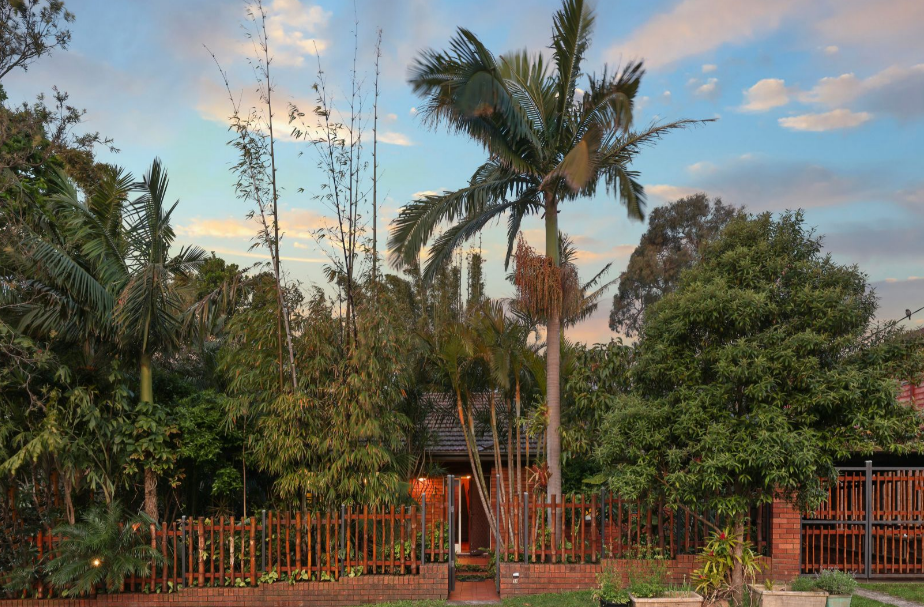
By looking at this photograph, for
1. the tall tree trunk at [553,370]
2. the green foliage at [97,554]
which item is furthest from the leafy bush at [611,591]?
the green foliage at [97,554]

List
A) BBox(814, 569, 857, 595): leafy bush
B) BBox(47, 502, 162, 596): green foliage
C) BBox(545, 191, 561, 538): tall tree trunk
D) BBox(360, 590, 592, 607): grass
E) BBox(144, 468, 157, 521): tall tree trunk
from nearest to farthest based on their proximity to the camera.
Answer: BBox(814, 569, 857, 595): leafy bush, BBox(47, 502, 162, 596): green foliage, BBox(360, 590, 592, 607): grass, BBox(144, 468, 157, 521): tall tree trunk, BBox(545, 191, 561, 538): tall tree trunk

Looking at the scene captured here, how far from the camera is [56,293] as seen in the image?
1099 centimetres

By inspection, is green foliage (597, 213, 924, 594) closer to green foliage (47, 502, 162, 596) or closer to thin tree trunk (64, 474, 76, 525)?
green foliage (47, 502, 162, 596)

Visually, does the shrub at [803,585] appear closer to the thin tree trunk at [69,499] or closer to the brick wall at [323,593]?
the brick wall at [323,593]

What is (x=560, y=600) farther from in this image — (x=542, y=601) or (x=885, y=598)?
(x=885, y=598)

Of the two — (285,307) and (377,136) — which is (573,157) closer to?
(377,136)

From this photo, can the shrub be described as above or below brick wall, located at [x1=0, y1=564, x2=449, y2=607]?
above

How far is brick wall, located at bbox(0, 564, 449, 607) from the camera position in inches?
432

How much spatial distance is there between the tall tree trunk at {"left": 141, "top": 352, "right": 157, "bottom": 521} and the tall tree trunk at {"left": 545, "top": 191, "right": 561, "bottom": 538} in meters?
6.23

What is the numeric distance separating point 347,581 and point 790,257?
7831 mm

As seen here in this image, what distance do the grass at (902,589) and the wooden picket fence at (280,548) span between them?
6.51 metres

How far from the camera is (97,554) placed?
10469mm

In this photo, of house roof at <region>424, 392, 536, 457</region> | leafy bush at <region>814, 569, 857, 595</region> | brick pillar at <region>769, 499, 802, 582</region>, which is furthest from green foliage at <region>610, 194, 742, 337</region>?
leafy bush at <region>814, 569, 857, 595</region>

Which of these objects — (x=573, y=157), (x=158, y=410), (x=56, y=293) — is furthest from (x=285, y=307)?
(x=573, y=157)
